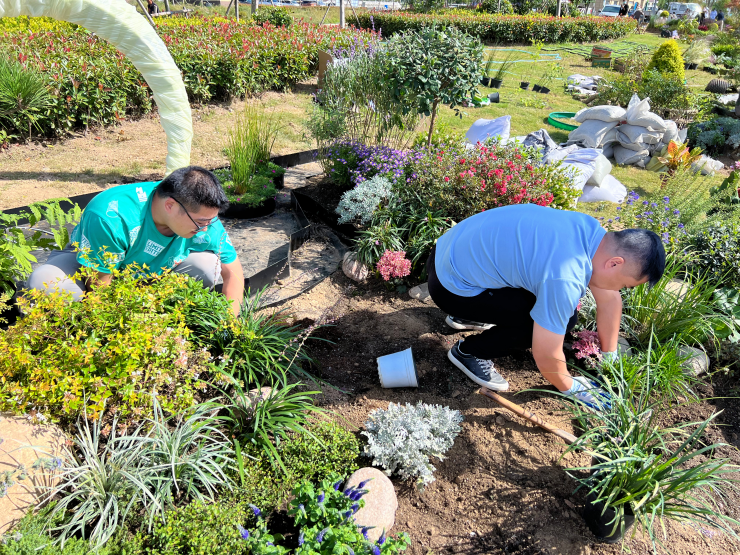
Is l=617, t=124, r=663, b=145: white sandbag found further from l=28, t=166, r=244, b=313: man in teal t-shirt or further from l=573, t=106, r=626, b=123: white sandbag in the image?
l=28, t=166, r=244, b=313: man in teal t-shirt

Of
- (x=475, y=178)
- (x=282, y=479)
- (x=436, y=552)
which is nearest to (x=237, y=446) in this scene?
(x=282, y=479)

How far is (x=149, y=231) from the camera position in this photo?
98.3 inches

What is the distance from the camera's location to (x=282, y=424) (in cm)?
213

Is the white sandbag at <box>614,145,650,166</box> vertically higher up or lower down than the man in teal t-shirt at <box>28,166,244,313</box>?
lower down

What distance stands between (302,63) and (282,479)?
30.2ft

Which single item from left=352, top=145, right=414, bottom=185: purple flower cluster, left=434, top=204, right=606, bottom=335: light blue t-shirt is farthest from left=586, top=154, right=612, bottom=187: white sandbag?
left=434, top=204, right=606, bottom=335: light blue t-shirt

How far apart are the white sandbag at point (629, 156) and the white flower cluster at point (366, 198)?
444cm

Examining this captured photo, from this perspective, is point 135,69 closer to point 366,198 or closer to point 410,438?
point 366,198

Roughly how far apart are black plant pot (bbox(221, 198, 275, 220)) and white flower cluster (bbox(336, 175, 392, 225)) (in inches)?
39.4

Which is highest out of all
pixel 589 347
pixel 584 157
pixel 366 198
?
pixel 584 157

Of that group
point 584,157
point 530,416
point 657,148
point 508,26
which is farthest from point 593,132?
point 508,26

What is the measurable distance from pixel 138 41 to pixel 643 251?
3763mm

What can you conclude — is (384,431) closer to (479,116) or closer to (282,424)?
(282,424)

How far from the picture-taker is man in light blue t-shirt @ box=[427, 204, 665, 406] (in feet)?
6.87
